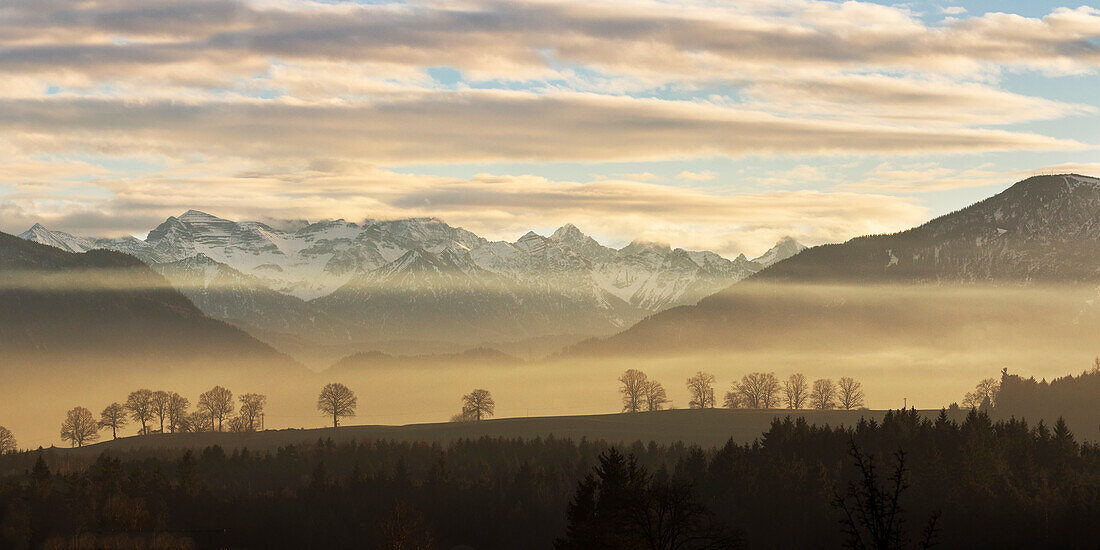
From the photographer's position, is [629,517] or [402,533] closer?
[629,517]

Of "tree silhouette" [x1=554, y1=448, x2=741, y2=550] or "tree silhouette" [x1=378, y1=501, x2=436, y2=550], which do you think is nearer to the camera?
"tree silhouette" [x1=554, y1=448, x2=741, y2=550]

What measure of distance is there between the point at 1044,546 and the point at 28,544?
512ft

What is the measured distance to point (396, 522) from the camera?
17800cm

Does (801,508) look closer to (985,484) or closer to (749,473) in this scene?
(749,473)

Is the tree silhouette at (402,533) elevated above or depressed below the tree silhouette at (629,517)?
below

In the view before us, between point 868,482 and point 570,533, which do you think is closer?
point 868,482

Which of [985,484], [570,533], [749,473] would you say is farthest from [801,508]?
[570,533]

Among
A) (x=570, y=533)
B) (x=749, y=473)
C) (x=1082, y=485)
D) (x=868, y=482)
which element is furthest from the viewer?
(x=749, y=473)

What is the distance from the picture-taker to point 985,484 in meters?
178

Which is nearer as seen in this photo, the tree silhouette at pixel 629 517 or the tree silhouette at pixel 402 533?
the tree silhouette at pixel 629 517

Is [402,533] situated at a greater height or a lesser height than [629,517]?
lesser

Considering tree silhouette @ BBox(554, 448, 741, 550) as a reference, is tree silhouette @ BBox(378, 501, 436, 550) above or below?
below

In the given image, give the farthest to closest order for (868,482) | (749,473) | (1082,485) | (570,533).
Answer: (749,473), (1082,485), (570,533), (868,482)

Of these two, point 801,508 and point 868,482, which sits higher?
point 868,482
